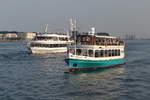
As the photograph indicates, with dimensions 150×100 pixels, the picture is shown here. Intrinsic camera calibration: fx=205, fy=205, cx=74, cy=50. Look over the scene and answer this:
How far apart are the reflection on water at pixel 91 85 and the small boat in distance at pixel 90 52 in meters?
1.87

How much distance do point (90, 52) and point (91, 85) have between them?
11.3 metres

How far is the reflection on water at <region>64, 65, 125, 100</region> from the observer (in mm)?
23172

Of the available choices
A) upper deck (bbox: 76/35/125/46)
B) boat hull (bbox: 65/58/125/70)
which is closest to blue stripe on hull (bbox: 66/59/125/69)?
boat hull (bbox: 65/58/125/70)

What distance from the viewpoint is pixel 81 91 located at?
2469 cm

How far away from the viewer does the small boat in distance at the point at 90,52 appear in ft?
117

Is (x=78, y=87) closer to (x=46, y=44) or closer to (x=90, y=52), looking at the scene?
(x=90, y=52)

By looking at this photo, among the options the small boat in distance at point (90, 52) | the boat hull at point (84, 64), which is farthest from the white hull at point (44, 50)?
the boat hull at point (84, 64)

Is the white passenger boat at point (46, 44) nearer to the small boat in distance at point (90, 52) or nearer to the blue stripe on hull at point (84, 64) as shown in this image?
the small boat in distance at point (90, 52)

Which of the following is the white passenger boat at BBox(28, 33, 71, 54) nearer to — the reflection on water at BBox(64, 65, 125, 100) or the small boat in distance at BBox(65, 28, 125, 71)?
the small boat in distance at BBox(65, 28, 125, 71)

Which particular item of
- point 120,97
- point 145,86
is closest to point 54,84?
point 120,97

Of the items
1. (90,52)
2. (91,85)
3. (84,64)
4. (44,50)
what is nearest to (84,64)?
(84,64)

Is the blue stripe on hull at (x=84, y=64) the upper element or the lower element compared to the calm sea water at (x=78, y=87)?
upper

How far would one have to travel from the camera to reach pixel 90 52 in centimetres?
3791

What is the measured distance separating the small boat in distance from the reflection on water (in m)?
1.87
